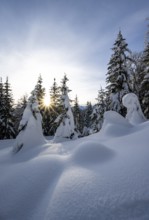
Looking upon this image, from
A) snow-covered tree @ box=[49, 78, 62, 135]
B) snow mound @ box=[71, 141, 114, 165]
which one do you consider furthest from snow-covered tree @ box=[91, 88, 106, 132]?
snow mound @ box=[71, 141, 114, 165]

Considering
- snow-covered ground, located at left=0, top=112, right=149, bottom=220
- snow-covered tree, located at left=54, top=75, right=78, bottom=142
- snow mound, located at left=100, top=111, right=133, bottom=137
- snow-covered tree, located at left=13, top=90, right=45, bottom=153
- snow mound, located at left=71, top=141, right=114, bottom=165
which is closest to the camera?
snow-covered ground, located at left=0, top=112, right=149, bottom=220

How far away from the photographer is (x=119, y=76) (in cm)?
2069

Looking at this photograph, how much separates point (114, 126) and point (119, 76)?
37.1 feet

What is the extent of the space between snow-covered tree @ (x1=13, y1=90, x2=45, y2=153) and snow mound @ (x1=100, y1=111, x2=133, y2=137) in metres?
5.27

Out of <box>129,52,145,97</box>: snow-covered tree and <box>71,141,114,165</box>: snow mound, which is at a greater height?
<box>129,52,145,97</box>: snow-covered tree

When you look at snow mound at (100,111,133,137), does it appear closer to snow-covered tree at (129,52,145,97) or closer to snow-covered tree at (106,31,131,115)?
snow-covered tree at (106,31,131,115)

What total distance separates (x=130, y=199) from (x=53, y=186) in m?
2.36

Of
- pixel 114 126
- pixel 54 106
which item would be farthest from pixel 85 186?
pixel 54 106

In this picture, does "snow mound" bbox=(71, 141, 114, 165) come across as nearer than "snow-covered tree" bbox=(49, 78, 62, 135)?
Yes

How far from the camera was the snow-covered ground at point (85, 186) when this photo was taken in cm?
381

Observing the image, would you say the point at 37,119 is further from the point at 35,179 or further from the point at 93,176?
the point at 93,176

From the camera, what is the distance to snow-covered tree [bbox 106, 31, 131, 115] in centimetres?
2045

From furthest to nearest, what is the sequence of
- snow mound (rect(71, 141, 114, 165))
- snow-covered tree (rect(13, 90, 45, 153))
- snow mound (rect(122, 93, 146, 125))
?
1. snow mound (rect(122, 93, 146, 125))
2. snow-covered tree (rect(13, 90, 45, 153))
3. snow mound (rect(71, 141, 114, 165))

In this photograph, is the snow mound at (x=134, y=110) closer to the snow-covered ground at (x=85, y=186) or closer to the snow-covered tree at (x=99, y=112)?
the snow-covered ground at (x=85, y=186)
